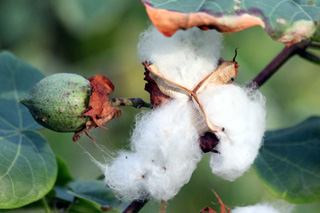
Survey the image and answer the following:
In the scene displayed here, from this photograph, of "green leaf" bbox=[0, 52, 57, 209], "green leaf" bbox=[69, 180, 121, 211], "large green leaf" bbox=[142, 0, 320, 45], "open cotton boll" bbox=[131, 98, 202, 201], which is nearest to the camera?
"large green leaf" bbox=[142, 0, 320, 45]

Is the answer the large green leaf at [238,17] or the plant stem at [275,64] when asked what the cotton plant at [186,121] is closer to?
the large green leaf at [238,17]

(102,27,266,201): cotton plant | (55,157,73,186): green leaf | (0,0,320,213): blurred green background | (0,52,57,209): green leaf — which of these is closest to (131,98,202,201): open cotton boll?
(102,27,266,201): cotton plant

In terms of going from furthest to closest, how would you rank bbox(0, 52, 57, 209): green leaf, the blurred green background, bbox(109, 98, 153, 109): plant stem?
the blurred green background < bbox(0, 52, 57, 209): green leaf < bbox(109, 98, 153, 109): plant stem

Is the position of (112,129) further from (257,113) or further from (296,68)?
(257,113)

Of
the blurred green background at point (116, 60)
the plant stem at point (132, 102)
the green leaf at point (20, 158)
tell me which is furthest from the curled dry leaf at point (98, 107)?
the blurred green background at point (116, 60)

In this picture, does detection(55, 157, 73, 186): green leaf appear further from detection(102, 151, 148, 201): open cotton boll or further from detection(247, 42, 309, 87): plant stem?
detection(247, 42, 309, 87): plant stem

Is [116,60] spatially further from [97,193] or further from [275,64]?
[275,64]

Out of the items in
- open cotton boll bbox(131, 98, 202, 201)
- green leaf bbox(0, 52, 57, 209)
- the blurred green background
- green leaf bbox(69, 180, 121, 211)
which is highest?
open cotton boll bbox(131, 98, 202, 201)
